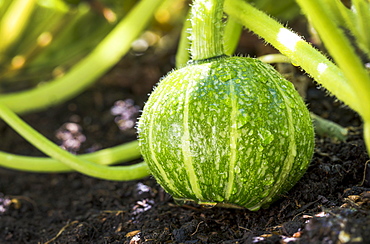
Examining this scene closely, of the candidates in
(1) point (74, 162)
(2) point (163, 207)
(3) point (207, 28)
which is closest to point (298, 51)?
(3) point (207, 28)

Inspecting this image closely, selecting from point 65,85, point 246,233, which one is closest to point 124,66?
point 65,85

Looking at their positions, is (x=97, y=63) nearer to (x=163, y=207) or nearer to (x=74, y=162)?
(x=74, y=162)

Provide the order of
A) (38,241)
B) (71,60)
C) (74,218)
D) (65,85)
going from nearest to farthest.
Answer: (38,241) < (74,218) < (65,85) < (71,60)

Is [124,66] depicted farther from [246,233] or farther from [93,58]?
[246,233]

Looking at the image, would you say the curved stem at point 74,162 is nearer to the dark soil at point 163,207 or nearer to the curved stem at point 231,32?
the dark soil at point 163,207

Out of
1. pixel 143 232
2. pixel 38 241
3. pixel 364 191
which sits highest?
pixel 38 241
